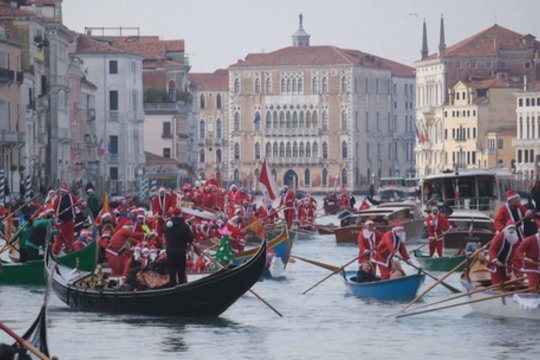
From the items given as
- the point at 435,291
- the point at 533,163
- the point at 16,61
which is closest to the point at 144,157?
the point at 533,163

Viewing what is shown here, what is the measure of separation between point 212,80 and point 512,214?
121 metres

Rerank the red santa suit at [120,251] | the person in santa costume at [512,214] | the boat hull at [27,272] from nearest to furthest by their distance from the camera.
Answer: the person in santa costume at [512,214], the red santa suit at [120,251], the boat hull at [27,272]

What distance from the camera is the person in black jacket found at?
78.4 ft

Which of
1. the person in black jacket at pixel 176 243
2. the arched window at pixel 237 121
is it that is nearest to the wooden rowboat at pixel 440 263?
the person in black jacket at pixel 176 243

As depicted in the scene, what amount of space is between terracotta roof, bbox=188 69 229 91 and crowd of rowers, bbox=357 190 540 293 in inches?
4535

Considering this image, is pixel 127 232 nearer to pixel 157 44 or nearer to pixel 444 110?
pixel 157 44

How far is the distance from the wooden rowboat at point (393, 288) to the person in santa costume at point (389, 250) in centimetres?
20

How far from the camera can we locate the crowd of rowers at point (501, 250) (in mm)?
23531

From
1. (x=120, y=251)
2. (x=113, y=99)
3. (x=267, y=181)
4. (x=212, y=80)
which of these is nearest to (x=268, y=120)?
(x=212, y=80)

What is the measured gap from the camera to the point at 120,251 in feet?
85.5

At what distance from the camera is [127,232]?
85.9 ft

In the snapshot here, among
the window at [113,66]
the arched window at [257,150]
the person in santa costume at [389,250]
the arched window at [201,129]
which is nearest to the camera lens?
the person in santa costume at [389,250]

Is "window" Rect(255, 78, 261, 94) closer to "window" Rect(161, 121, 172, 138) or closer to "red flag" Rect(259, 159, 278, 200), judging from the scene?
"window" Rect(161, 121, 172, 138)

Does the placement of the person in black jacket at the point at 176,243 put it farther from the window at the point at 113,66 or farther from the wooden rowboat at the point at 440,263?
the window at the point at 113,66
